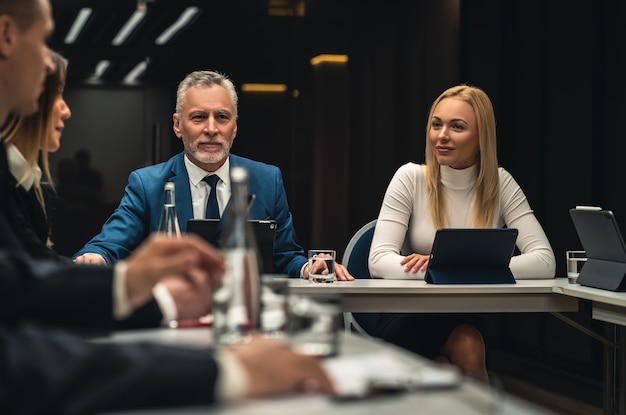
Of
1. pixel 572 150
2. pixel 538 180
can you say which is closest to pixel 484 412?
pixel 572 150

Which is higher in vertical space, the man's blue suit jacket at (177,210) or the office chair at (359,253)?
the man's blue suit jacket at (177,210)

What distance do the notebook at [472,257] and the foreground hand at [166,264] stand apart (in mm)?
1855

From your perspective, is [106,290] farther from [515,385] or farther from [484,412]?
[515,385]

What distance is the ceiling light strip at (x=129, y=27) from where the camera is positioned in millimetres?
6199

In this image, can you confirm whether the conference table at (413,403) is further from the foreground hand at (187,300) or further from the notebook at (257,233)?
the notebook at (257,233)

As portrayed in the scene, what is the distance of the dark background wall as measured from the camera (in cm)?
581

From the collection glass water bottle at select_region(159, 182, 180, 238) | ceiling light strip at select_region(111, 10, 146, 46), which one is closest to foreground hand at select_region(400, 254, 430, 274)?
glass water bottle at select_region(159, 182, 180, 238)

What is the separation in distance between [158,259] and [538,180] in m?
5.07

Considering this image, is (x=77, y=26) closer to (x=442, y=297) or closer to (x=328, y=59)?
(x=328, y=59)

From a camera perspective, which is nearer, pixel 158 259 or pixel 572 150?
pixel 158 259

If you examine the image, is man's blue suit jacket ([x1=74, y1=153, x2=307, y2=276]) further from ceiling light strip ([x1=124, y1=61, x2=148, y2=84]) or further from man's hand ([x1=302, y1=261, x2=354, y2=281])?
ceiling light strip ([x1=124, y1=61, x2=148, y2=84])

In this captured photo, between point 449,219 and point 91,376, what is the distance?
2.90m

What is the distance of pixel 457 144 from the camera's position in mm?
3900

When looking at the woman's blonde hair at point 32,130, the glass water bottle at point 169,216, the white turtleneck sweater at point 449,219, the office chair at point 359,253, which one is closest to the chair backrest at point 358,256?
the office chair at point 359,253
